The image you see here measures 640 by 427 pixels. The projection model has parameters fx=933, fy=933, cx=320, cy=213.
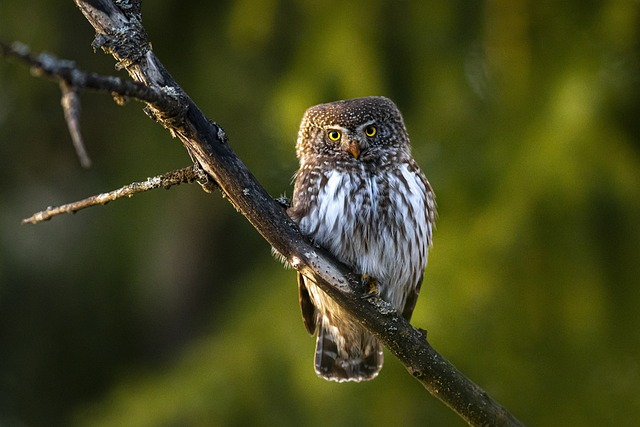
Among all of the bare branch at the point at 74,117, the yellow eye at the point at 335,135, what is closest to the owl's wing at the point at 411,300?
the yellow eye at the point at 335,135

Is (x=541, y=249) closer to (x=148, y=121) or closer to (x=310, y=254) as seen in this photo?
(x=310, y=254)

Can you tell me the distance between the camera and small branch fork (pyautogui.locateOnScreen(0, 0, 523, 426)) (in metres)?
2.69

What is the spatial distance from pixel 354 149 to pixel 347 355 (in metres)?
1.10

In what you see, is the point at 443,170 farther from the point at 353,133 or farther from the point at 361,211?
the point at 361,211

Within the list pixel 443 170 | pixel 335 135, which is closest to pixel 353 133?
pixel 335 135

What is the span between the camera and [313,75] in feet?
17.9

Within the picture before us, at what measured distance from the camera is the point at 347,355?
4668 mm

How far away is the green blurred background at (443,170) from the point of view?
5.00m

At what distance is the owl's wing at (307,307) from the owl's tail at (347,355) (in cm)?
6

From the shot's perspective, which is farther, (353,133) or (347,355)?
(347,355)

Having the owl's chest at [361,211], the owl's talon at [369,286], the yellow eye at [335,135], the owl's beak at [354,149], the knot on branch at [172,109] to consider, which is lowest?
the owl's chest at [361,211]

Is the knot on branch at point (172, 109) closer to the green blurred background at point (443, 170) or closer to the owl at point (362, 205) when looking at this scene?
the owl at point (362, 205)

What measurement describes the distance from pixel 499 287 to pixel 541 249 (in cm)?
33

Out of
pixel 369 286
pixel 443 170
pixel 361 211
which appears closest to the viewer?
pixel 369 286
